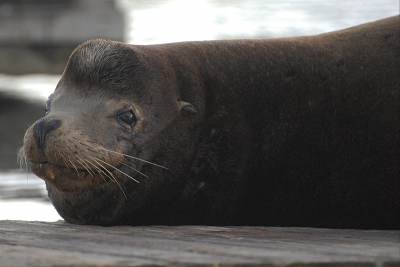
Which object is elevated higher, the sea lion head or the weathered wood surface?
the sea lion head

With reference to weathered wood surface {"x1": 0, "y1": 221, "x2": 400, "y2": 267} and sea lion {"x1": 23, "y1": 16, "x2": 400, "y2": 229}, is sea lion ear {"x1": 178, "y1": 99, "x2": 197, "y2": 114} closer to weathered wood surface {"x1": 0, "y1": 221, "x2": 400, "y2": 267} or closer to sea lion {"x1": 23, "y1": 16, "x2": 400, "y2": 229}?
sea lion {"x1": 23, "y1": 16, "x2": 400, "y2": 229}

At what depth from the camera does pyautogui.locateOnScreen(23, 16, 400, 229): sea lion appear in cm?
594

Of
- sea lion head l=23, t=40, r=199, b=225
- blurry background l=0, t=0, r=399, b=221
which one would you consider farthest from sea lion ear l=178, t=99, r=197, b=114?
blurry background l=0, t=0, r=399, b=221

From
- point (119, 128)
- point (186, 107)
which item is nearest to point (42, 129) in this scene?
point (119, 128)

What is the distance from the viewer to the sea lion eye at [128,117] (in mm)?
5906

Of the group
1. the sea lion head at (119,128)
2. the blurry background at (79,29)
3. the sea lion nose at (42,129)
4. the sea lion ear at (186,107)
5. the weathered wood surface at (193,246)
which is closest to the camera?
the weathered wood surface at (193,246)

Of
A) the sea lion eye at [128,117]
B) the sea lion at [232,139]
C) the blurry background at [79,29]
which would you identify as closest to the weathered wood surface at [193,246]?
the sea lion at [232,139]

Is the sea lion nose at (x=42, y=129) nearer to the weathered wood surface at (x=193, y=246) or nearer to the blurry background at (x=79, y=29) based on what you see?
the weathered wood surface at (x=193, y=246)

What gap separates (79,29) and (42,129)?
11956 millimetres

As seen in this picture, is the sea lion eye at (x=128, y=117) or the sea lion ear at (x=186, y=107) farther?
the sea lion ear at (x=186, y=107)

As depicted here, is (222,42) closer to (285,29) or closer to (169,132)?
(169,132)

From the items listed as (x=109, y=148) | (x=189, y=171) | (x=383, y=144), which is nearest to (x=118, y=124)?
(x=109, y=148)

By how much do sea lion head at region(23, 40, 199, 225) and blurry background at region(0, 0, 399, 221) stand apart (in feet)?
21.0

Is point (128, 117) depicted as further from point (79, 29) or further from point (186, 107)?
point (79, 29)
